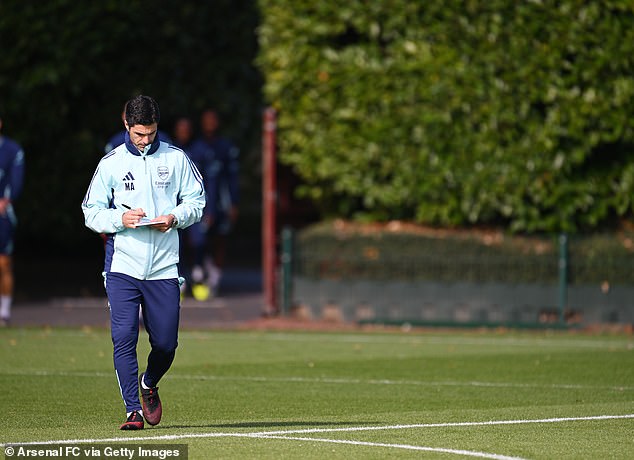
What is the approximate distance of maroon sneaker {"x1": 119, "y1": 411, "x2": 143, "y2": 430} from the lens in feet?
29.3

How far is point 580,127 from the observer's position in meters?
17.8

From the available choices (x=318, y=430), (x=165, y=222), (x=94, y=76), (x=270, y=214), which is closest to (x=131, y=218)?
(x=165, y=222)

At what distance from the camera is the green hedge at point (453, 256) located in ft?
58.2

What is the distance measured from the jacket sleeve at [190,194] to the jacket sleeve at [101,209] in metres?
0.37

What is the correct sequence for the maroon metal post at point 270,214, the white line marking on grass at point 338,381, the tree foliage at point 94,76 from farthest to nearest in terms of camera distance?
the tree foliage at point 94,76 < the maroon metal post at point 270,214 < the white line marking on grass at point 338,381

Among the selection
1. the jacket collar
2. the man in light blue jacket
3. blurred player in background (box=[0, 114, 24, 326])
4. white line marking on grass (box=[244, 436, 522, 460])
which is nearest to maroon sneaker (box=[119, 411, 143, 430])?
the man in light blue jacket

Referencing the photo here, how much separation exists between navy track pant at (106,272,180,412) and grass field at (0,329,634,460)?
342mm

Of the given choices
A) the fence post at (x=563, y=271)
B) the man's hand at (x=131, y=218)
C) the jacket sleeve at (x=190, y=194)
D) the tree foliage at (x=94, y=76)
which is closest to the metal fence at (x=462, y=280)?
the fence post at (x=563, y=271)

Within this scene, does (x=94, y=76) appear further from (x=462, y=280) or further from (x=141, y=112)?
(x=141, y=112)

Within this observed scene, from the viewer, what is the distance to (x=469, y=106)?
1809cm

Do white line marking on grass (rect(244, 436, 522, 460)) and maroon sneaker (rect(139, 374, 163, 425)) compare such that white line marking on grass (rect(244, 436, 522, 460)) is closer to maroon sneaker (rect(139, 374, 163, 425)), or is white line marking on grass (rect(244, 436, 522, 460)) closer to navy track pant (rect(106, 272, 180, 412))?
maroon sneaker (rect(139, 374, 163, 425))

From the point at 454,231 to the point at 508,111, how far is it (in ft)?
6.01

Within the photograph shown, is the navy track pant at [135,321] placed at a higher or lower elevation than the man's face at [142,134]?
lower

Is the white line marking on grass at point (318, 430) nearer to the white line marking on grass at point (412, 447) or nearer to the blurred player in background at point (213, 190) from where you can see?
the white line marking on grass at point (412, 447)
